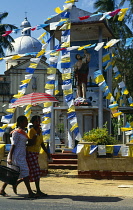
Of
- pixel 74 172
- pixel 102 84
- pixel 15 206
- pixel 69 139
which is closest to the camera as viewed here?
pixel 15 206

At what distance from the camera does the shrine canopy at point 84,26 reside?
57.3ft

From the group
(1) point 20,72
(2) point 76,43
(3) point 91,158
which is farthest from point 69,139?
(1) point 20,72

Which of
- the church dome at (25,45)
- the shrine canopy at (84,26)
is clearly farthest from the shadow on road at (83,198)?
the church dome at (25,45)

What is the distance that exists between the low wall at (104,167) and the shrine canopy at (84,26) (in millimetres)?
5885

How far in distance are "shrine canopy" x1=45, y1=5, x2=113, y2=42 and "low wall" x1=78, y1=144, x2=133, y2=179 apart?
5.88m

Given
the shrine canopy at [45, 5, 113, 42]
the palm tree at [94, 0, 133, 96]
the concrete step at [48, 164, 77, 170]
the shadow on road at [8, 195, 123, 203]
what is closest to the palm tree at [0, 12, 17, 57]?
the palm tree at [94, 0, 133, 96]

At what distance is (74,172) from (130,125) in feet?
7.77

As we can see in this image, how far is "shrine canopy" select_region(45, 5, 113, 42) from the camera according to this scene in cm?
1747

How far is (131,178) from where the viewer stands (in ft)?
44.2

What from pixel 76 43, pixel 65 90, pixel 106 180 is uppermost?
pixel 76 43

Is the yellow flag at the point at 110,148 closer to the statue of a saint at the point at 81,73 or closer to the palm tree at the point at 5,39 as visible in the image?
the statue of a saint at the point at 81,73

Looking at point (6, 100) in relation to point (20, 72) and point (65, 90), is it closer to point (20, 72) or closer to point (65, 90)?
point (20, 72)

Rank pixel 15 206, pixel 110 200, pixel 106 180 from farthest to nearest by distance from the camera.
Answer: pixel 106 180, pixel 110 200, pixel 15 206

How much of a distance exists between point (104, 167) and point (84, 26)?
6.45 metres
